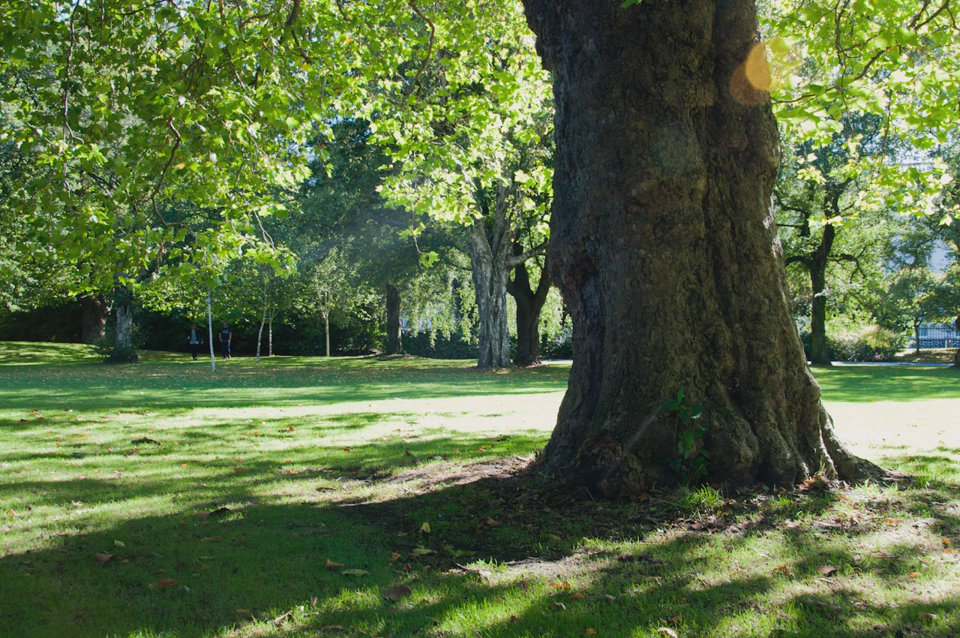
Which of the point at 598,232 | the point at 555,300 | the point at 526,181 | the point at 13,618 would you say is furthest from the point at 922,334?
the point at 13,618

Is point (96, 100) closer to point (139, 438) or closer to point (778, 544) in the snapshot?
point (139, 438)

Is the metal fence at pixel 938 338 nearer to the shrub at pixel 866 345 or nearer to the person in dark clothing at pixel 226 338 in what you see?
the shrub at pixel 866 345

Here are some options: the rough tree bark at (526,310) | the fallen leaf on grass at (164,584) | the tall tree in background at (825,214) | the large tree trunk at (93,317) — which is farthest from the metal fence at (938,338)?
the fallen leaf on grass at (164,584)

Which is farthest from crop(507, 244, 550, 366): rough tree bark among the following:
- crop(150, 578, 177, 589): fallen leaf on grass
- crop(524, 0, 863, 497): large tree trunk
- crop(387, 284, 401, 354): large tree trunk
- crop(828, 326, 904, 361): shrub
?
crop(150, 578, 177, 589): fallen leaf on grass

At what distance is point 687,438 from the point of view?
4820 millimetres

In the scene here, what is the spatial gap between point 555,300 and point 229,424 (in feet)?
83.5

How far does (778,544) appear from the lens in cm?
409

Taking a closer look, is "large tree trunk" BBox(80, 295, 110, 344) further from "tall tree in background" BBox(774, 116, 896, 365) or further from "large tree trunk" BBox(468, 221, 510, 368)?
"tall tree in background" BBox(774, 116, 896, 365)

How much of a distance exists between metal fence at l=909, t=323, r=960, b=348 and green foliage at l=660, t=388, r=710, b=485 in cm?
5299

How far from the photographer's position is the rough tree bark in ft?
98.3

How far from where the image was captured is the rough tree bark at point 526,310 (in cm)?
2996

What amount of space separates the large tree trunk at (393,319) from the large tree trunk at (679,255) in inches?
1211

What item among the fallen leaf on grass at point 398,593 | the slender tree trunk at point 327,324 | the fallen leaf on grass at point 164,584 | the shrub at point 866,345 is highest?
the slender tree trunk at point 327,324

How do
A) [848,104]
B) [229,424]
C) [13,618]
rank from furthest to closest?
[229,424] < [848,104] < [13,618]
